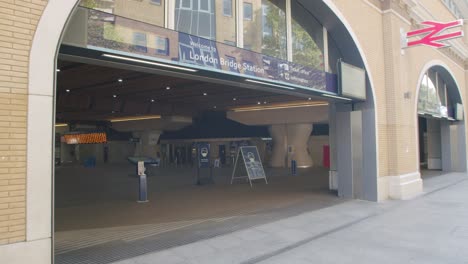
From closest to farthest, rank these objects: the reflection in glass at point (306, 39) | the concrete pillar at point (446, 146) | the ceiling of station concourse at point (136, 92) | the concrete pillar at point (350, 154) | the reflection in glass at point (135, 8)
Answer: the reflection in glass at point (135, 8), the reflection in glass at point (306, 39), the concrete pillar at point (350, 154), the ceiling of station concourse at point (136, 92), the concrete pillar at point (446, 146)

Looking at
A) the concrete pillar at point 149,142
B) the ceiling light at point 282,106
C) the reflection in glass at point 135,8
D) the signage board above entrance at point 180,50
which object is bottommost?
the concrete pillar at point 149,142

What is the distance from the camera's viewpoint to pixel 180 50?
596cm

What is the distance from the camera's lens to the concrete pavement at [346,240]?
18.8ft

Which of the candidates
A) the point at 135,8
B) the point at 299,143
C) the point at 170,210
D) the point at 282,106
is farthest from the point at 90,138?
the point at 135,8

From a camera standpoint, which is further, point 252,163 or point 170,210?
point 252,163

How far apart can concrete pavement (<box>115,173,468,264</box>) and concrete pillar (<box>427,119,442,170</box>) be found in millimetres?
13821

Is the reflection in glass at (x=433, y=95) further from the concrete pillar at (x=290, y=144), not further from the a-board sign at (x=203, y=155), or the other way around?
the a-board sign at (x=203, y=155)

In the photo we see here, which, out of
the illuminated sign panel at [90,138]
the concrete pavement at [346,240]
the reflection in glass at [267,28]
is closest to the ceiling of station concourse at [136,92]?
the reflection in glass at [267,28]

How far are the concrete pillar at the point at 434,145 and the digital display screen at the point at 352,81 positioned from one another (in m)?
14.3

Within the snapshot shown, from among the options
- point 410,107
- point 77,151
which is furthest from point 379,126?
point 77,151

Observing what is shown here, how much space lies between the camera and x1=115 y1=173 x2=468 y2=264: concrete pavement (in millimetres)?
5734

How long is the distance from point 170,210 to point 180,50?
5039mm

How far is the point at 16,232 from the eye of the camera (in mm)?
4023

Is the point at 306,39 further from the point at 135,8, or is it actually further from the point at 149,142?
the point at 149,142
